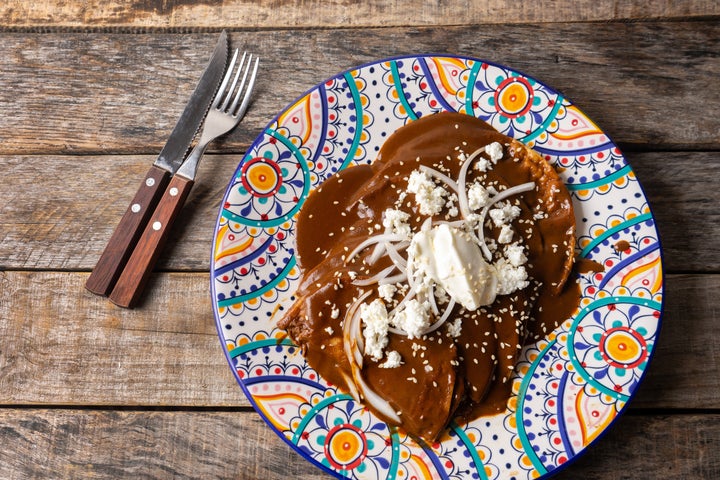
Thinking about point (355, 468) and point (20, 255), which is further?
point (20, 255)

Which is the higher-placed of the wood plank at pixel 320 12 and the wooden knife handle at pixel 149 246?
the wood plank at pixel 320 12

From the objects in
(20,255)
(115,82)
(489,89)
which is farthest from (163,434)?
(489,89)

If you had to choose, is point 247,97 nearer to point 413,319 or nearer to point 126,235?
point 126,235

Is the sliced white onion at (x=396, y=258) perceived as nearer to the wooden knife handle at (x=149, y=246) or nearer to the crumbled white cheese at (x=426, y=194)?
the crumbled white cheese at (x=426, y=194)

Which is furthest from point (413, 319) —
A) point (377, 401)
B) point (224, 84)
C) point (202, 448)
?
point (224, 84)

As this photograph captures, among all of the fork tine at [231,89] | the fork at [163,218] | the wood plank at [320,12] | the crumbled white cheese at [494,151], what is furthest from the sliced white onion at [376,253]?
the wood plank at [320,12]

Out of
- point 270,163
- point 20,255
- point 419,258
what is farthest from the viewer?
point 20,255

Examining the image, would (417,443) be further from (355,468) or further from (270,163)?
(270,163)
